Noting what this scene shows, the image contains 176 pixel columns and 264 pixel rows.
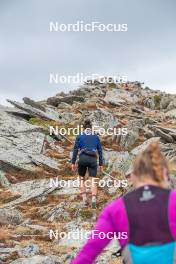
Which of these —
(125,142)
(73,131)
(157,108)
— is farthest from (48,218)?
(157,108)

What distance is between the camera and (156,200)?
6.27 m

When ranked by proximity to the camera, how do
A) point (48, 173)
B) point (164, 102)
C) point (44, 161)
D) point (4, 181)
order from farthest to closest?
point (164, 102)
point (44, 161)
point (48, 173)
point (4, 181)

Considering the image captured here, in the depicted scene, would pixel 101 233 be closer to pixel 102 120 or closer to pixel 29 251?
pixel 29 251

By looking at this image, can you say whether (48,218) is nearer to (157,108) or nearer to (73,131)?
(73,131)

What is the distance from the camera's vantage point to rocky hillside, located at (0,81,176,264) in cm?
1667

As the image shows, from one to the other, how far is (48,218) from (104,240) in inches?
602

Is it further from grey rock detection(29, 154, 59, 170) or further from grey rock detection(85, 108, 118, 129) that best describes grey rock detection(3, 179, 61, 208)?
grey rock detection(85, 108, 118, 129)

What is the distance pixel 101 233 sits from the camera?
6.24m

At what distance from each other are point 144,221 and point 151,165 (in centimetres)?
60

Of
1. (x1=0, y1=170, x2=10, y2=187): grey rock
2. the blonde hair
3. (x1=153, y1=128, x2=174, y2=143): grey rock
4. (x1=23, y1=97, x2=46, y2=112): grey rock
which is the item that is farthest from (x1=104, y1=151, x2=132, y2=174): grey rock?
(x1=23, y1=97, x2=46, y2=112): grey rock

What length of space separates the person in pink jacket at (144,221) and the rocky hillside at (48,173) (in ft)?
27.5

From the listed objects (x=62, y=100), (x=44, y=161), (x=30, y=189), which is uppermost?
(x=30, y=189)

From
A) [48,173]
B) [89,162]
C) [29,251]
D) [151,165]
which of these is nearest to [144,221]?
[151,165]

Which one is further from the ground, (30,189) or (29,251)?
(29,251)
